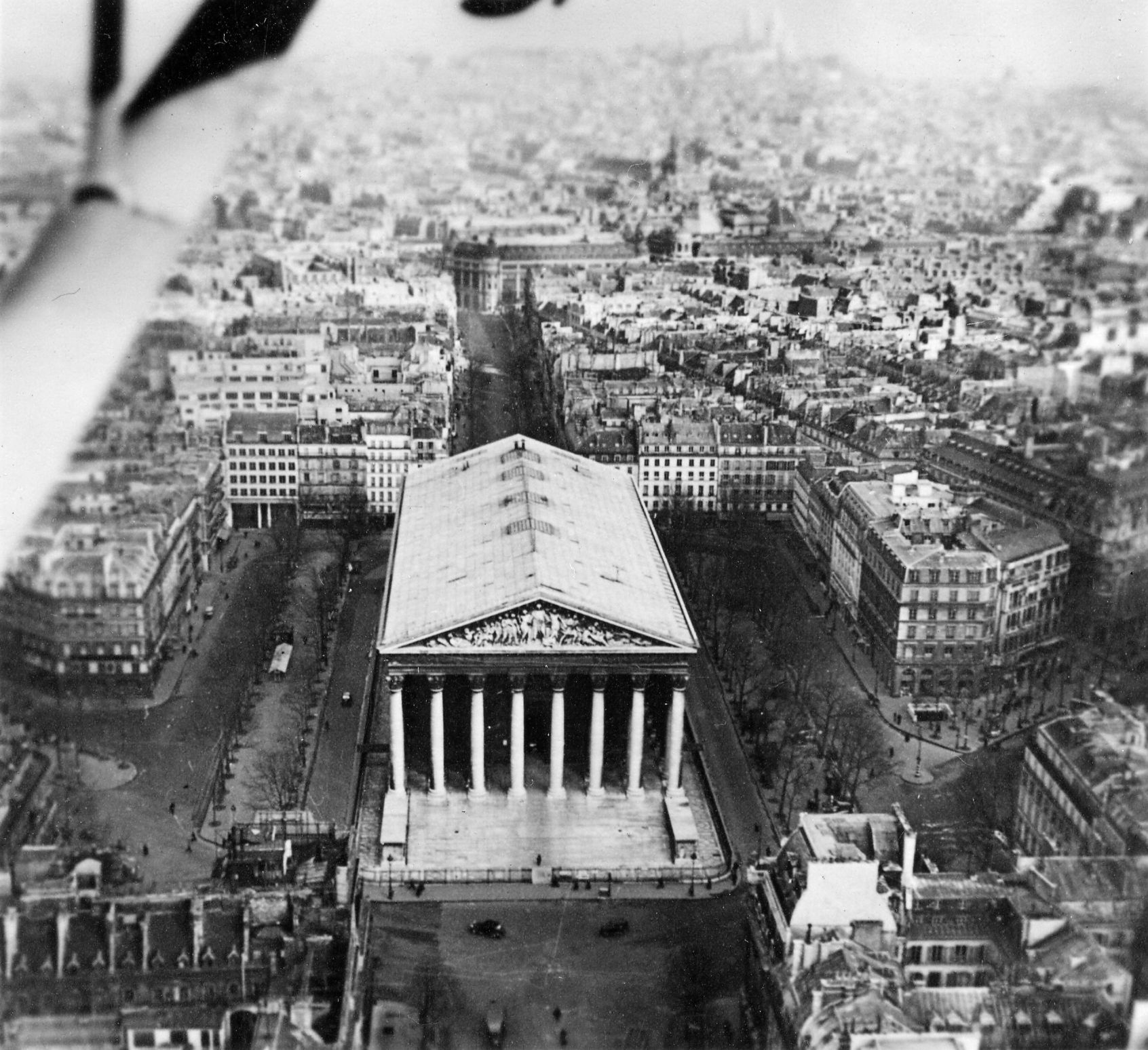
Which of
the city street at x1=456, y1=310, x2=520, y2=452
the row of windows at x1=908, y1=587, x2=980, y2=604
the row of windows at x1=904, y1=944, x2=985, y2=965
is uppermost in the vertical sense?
the row of windows at x1=908, y1=587, x2=980, y2=604

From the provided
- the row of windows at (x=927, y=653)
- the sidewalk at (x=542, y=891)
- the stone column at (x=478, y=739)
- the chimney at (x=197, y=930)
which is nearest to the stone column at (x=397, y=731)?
the stone column at (x=478, y=739)

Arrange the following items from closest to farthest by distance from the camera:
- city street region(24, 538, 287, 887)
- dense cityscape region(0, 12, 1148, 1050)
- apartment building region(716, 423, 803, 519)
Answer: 1. dense cityscape region(0, 12, 1148, 1050)
2. city street region(24, 538, 287, 887)
3. apartment building region(716, 423, 803, 519)

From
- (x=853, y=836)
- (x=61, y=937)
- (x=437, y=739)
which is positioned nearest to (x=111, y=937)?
(x=61, y=937)

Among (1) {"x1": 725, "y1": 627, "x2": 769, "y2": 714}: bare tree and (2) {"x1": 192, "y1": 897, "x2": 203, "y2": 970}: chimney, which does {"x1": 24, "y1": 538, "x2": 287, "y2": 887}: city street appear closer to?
(2) {"x1": 192, "y1": 897, "x2": 203, "y2": 970}: chimney

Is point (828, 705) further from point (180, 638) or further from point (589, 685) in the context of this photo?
point (180, 638)

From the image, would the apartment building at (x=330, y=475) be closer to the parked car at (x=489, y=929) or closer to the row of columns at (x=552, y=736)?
the row of columns at (x=552, y=736)

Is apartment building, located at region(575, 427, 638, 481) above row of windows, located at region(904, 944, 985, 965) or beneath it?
beneath

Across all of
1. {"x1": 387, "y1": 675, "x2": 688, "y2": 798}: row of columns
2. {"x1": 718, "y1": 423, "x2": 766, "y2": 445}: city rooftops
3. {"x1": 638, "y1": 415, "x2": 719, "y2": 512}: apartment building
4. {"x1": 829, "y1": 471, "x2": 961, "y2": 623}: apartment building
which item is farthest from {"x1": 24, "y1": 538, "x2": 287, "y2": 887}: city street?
{"x1": 718, "y1": 423, "x2": 766, "y2": 445}: city rooftops
